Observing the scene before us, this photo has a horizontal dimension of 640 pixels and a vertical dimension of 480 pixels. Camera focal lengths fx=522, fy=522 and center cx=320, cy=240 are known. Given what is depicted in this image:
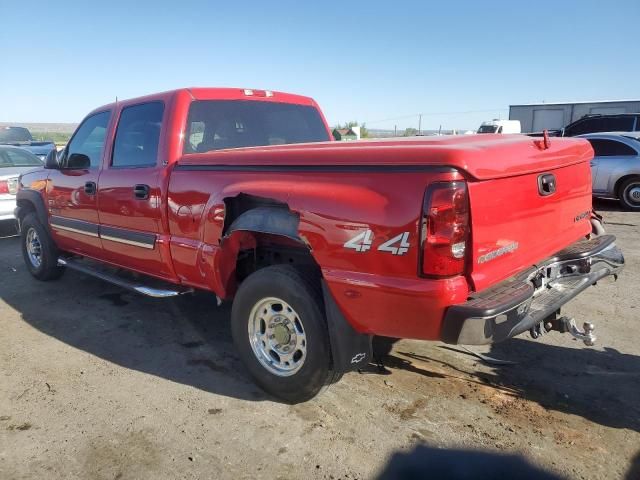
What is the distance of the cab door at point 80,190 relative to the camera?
4.93 meters

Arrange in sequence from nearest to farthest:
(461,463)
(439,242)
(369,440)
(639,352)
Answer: (439,242) < (461,463) < (369,440) < (639,352)

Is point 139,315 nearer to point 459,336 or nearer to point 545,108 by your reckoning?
point 459,336

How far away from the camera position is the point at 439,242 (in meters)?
2.50

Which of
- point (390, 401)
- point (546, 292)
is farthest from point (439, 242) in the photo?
point (390, 401)

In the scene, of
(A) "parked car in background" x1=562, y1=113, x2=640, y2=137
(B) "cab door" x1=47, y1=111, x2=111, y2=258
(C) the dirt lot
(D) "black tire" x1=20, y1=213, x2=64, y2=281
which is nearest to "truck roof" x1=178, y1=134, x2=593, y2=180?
(C) the dirt lot

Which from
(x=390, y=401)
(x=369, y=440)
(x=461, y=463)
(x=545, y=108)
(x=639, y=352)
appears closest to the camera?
(x=461, y=463)

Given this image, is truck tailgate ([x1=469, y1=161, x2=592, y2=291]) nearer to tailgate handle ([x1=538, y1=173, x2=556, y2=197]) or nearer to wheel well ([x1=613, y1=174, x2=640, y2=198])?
tailgate handle ([x1=538, y1=173, x2=556, y2=197])

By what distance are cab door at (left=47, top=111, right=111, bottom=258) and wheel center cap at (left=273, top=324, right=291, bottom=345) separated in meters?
2.45

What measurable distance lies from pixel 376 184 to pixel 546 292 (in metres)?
1.32

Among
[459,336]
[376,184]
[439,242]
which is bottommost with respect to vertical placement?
[459,336]

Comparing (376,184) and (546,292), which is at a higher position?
(376,184)

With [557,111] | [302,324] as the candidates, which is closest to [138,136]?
[302,324]

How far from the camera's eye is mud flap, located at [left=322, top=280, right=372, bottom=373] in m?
2.91

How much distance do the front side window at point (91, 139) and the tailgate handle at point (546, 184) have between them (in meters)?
3.83
